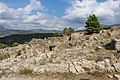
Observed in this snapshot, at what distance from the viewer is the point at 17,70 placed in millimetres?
26047

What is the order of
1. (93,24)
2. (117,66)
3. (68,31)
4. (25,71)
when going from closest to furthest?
(117,66) < (25,71) < (93,24) < (68,31)

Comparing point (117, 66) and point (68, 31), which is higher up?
point (117, 66)

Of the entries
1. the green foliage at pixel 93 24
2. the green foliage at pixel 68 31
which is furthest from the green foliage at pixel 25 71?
the green foliage at pixel 68 31

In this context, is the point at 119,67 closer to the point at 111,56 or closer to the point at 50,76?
the point at 111,56

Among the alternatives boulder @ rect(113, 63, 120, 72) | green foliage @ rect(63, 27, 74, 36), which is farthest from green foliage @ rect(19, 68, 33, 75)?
green foliage @ rect(63, 27, 74, 36)

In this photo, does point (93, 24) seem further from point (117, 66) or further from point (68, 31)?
point (117, 66)

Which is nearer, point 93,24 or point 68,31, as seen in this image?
point 93,24

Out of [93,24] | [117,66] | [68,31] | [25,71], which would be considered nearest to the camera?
[117,66]

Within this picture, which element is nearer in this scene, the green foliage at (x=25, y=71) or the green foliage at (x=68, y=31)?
the green foliage at (x=25, y=71)

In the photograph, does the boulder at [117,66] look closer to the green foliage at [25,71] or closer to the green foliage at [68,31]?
the green foliage at [25,71]

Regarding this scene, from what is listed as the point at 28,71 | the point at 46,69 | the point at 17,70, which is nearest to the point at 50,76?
the point at 46,69

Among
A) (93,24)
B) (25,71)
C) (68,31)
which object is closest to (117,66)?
(25,71)

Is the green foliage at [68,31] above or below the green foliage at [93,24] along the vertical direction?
below

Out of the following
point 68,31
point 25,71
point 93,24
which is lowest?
point 68,31
